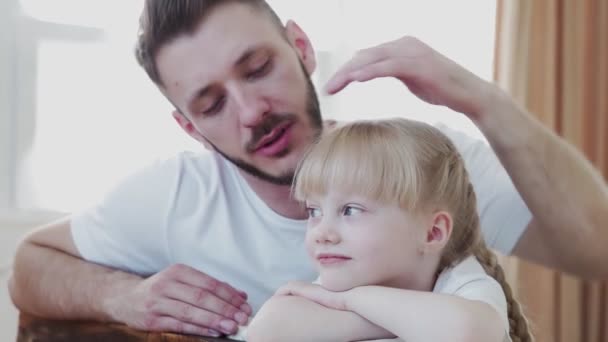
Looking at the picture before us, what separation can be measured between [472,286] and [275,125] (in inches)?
19.8

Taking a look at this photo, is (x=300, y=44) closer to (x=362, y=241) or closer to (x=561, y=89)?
(x=362, y=241)

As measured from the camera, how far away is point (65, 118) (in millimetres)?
2148

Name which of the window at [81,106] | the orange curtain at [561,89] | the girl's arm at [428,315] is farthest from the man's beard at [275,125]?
the orange curtain at [561,89]

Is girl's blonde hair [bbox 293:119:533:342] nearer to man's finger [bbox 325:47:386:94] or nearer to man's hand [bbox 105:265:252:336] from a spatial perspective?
man's finger [bbox 325:47:386:94]

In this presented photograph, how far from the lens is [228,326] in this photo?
1.32 metres

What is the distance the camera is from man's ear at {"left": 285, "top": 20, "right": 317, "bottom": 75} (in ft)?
5.25

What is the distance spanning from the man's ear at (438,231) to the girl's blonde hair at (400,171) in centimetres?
2

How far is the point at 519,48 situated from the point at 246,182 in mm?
1281

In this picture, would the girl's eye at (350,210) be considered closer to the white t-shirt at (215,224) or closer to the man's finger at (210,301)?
the man's finger at (210,301)

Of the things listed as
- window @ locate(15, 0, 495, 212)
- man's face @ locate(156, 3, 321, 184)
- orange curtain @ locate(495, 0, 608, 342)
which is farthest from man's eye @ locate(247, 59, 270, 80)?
orange curtain @ locate(495, 0, 608, 342)

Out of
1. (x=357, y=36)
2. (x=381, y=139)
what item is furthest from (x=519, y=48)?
(x=381, y=139)

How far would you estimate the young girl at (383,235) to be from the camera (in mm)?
1094

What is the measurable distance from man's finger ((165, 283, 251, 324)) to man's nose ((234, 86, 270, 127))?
300mm

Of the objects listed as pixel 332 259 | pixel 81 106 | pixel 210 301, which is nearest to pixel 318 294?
pixel 332 259
